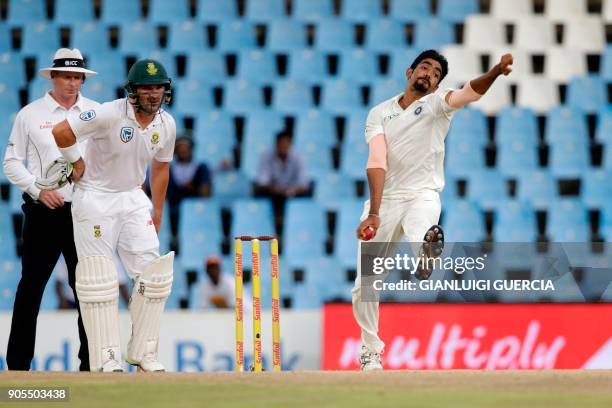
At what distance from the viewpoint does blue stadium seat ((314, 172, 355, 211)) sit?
11.4 metres

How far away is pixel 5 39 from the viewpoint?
41.4 feet

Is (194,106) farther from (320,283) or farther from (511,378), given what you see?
(511,378)

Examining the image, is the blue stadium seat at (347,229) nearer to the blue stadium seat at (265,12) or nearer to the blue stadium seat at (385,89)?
the blue stadium seat at (385,89)

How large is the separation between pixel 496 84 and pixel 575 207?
162cm

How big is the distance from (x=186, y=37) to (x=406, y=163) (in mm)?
Answer: 6098

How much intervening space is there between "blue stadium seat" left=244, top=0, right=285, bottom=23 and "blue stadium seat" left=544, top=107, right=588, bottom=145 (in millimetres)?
2756


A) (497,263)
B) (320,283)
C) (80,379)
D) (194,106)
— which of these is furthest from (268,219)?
(80,379)

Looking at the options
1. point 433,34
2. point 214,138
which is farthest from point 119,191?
point 433,34

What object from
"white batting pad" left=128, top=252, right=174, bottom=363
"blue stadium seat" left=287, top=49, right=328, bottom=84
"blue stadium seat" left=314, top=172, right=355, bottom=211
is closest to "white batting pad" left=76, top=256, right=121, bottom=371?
"white batting pad" left=128, top=252, right=174, bottom=363

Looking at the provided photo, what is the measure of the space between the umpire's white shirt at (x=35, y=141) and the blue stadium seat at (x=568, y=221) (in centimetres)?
542

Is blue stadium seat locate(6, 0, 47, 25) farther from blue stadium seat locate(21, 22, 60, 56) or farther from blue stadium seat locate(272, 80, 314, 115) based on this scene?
blue stadium seat locate(272, 80, 314, 115)

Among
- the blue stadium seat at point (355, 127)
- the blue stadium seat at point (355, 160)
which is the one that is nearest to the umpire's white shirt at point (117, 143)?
the blue stadium seat at point (355, 160)

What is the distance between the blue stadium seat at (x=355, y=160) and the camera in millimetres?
11570

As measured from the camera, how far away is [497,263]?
7.06 meters
